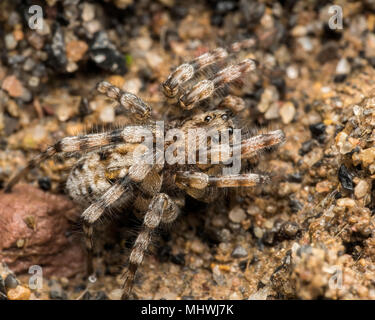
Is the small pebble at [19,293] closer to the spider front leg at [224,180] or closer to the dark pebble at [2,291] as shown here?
the dark pebble at [2,291]

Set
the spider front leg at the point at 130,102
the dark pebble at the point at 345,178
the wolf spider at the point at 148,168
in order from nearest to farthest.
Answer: the dark pebble at the point at 345,178
the wolf spider at the point at 148,168
the spider front leg at the point at 130,102

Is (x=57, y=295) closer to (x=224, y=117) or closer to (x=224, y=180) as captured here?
(x=224, y=180)

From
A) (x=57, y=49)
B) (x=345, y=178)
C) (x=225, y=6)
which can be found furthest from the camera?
(x=225, y=6)

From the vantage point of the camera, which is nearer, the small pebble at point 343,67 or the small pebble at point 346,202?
the small pebble at point 346,202

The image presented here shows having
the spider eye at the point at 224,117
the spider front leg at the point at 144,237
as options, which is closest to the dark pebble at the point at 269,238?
the spider front leg at the point at 144,237

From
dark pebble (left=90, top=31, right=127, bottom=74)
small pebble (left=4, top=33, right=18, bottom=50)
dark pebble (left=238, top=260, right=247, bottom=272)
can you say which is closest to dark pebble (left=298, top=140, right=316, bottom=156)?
dark pebble (left=238, top=260, right=247, bottom=272)

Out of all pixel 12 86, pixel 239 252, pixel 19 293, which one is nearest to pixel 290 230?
pixel 239 252
